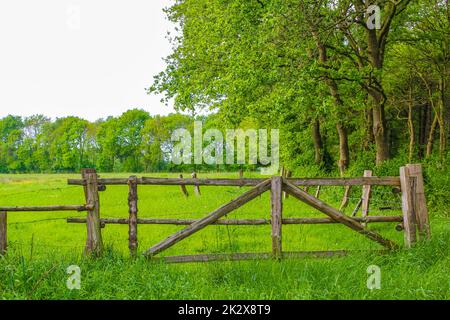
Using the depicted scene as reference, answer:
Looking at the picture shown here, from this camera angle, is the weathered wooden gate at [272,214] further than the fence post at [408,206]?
No

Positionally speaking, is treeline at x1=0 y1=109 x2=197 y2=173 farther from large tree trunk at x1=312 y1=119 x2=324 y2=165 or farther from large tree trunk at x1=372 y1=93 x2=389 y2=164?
large tree trunk at x1=372 y1=93 x2=389 y2=164

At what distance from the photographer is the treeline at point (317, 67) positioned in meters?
16.0

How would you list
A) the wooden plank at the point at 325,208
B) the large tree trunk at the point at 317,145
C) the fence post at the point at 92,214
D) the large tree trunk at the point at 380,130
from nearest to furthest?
the fence post at the point at 92,214 → the wooden plank at the point at 325,208 → the large tree trunk at the point at 380,130 → the large tree trunk at the point at 317,145

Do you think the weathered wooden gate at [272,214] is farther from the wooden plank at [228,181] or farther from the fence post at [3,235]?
the fence post at [3,235]

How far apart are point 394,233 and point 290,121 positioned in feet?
62.1

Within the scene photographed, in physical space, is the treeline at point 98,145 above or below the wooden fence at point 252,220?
above

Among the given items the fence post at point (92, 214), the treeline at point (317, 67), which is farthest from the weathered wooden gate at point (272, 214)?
the treeline at point (317, 67)

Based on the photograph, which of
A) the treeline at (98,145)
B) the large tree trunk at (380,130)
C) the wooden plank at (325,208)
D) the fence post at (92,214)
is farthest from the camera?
the treeline at (98,145)

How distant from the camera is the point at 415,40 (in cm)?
2066

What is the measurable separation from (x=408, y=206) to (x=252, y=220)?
2974 millimetres

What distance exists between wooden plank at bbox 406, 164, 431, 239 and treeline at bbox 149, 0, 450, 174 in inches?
282

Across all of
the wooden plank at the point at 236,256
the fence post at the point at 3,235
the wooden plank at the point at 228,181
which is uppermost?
the wooden plank at the point at 228,181

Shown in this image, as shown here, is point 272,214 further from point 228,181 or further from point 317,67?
point 317,67
